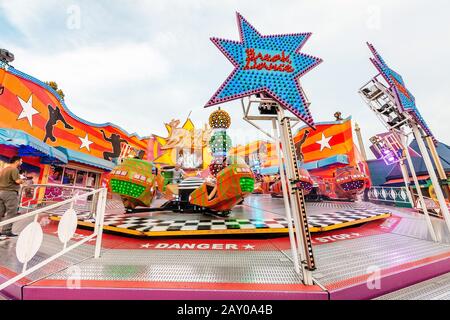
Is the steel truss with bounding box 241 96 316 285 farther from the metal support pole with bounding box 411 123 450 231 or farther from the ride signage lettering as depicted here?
the metal support pole with bounding box 411 123 450 231

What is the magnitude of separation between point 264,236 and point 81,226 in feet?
12.3

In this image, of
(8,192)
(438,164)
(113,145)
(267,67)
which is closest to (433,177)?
(438,164)

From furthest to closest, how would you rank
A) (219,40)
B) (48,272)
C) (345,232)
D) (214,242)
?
(345,232)
(214,242)
(219,40)
(48,272)

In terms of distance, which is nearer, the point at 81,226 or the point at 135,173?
the point at 81,226

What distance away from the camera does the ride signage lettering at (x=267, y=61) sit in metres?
2.14

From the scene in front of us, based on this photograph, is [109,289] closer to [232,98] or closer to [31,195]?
[232,98]

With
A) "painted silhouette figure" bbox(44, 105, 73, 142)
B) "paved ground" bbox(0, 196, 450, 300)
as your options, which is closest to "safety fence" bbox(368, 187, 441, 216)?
"paved ground" bbox(0, 196, 450, 300)

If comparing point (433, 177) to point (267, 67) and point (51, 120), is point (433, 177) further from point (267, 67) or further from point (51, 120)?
point (51, 120)

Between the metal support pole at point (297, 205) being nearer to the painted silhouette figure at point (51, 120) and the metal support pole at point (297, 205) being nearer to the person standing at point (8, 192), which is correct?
the person standing at point (8, 192)

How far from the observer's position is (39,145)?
6.80 meters

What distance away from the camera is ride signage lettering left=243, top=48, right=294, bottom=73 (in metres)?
2.14

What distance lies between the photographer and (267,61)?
2.20 meters
